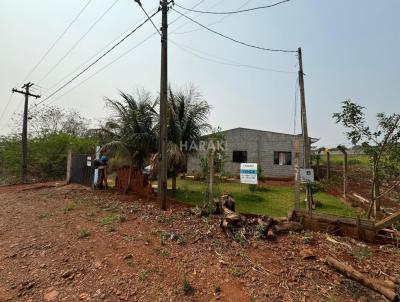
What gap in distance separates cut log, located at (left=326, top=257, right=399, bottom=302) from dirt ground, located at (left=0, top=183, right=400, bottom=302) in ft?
0.30

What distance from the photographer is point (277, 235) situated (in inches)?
211

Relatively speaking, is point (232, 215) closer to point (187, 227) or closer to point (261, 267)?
point (187, 227)

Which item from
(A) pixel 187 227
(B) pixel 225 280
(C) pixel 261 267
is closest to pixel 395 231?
(C) pixel 261 267

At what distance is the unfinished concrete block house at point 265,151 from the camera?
20594mm

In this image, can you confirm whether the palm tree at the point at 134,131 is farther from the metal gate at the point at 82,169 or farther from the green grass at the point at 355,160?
the green grass at the point at 355,160

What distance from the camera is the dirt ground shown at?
379 centimetres

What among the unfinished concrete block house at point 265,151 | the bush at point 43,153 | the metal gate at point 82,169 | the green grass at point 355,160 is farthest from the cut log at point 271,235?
the bush at point 43,153

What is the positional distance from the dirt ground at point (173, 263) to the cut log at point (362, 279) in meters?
0.09

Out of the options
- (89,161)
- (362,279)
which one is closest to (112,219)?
(362,279)

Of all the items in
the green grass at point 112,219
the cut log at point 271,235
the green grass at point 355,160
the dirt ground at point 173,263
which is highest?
the green grass at point 355,160

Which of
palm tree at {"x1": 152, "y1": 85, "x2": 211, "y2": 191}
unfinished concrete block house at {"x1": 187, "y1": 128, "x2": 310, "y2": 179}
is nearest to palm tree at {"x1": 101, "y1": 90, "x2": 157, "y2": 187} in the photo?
palm tree at {"x1": 152, "y1": 85, "x2": 211, "y2": 191}

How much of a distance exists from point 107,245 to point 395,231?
5.37 m

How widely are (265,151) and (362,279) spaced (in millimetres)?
17493

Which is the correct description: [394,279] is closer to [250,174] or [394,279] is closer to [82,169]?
[250,174]
